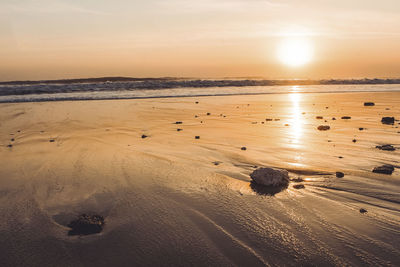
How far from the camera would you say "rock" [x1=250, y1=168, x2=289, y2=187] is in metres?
5.18

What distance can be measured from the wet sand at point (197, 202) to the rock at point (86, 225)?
114 millimetres

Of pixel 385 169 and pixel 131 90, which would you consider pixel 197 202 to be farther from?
pixel 131 90

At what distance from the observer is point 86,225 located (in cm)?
384

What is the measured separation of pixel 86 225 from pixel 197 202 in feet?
5.11

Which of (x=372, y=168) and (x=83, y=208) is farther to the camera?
(x=372, y=168)

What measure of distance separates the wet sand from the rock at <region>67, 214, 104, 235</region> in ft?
0.38

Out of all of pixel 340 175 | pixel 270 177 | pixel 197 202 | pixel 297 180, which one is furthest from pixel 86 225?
pixel 340 175

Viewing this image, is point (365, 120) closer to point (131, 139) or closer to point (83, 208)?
point (131, 139)

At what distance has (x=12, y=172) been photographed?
20.0 ft

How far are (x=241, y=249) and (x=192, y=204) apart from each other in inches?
51.4

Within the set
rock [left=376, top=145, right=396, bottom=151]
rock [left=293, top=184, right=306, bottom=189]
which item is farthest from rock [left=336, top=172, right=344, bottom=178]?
rock [left=376, top=145, right=396, bottom=151]

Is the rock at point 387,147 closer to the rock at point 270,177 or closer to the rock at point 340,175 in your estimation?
the rock at point 340,175

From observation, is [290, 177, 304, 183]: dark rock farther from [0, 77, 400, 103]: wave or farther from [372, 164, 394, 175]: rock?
[0, 77, 400, 103]: wave

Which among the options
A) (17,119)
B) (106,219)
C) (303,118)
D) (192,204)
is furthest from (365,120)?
(17,119)
